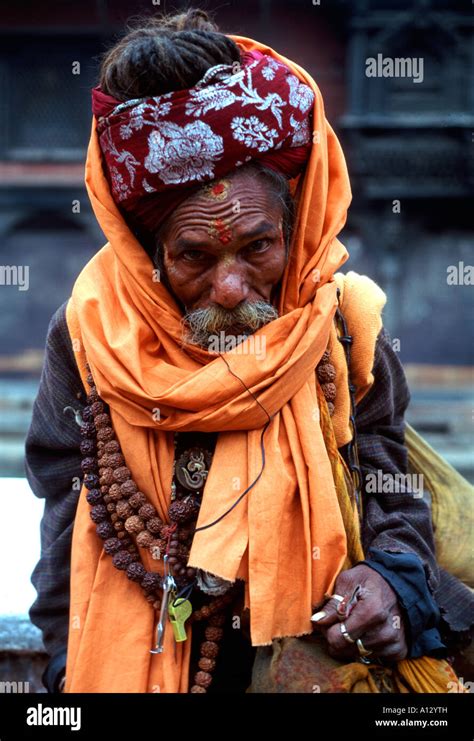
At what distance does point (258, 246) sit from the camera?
7.92 ft

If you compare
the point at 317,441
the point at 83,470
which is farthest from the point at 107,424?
the point at 317,441

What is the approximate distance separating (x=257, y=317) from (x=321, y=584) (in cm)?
67

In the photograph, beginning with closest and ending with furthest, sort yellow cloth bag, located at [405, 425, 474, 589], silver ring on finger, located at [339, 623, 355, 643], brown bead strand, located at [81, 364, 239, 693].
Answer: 1. silver ring on finger, located at [339, 623, 355, 643]
2. brown bead strand, located at [81, 364, 239, 693]
3. yellow cloth bag, located at [405, 425, 474, 589]

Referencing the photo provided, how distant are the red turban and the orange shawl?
0.09 meters

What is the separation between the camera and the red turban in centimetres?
234

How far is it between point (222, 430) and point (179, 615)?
0.47 m

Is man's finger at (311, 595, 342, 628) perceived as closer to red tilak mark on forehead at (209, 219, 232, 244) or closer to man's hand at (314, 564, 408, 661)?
man's hand at (314, 564, 408, 661)

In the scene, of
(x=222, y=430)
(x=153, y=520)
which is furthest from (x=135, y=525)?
(x=222, y=430)

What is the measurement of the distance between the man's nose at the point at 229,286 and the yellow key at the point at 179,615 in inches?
29.0

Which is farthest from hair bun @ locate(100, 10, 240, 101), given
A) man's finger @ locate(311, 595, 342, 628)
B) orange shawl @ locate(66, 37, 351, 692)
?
man's finger @ locate(311, 595, 342, 628)

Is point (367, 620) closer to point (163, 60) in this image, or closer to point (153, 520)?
point (153, 520)

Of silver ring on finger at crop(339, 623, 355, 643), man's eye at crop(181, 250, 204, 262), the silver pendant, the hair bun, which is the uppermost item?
the hair bun

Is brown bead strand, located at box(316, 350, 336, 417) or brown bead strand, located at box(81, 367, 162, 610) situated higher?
brown bead strand, located at box(316, 350, 336, 417)

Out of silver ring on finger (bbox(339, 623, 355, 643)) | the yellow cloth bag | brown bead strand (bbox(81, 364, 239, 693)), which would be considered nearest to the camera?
silver ring on finger (bbox(339, 623, 355, 643))
